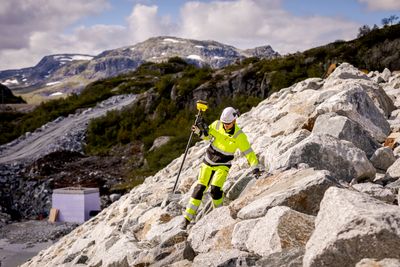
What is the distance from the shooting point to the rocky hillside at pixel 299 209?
4.12 metres

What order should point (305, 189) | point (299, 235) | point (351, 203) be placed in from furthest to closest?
point (305, 189) < point (299, 235) < point (351, 203)

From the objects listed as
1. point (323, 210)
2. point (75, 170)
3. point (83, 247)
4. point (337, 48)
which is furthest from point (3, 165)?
point (323, 210)

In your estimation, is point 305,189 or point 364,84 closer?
point 305,189

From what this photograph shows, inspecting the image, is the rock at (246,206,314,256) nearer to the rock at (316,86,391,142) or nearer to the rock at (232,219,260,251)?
the rock at (232,219,260,251)

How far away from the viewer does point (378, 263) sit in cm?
388

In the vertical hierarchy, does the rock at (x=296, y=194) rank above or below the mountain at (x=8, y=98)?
below

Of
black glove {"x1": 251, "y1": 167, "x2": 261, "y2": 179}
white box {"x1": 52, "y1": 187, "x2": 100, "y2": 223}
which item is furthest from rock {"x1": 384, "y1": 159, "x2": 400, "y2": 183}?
white box {"x1": 52, "y1": 187, "x2": 100, "y2": 223}

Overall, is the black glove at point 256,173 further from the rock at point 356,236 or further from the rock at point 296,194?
the rock at point 356,236

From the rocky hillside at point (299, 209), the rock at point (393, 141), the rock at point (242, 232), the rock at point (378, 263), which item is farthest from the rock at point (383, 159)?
the rock at point (378, 263)

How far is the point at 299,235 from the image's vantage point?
523 centimetres

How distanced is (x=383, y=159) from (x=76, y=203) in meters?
18.1

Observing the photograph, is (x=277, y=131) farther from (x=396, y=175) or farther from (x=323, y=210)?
(x=323, y=210)

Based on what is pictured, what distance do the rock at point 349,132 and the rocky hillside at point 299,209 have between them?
21mm

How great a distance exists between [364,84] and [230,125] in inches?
254
